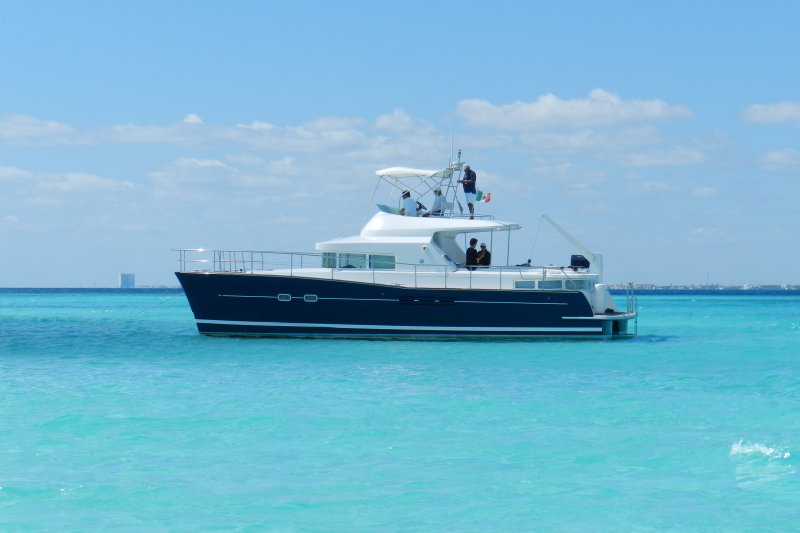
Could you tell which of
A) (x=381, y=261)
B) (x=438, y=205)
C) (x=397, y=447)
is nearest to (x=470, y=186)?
(x=438, y=205)

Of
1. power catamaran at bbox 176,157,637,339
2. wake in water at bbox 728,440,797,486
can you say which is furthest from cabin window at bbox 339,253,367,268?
wake in water at bbox 728,440,797,486

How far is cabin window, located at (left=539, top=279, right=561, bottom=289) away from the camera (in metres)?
25.4

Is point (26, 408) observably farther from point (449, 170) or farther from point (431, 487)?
point (449, 170)

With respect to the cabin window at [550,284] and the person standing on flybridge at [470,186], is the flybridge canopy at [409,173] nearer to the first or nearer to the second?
the person standing on flybridge at [470,186]

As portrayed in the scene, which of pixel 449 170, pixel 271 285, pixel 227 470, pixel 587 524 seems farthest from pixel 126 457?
pixel 449 170

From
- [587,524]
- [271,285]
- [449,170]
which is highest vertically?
[449,170]

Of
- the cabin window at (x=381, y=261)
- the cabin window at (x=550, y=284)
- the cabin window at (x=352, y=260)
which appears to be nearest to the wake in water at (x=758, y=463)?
the cabin window at (x=550, y=284)

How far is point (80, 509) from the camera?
8.41 metres

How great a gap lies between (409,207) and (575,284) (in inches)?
216

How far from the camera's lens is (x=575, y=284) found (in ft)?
84.7

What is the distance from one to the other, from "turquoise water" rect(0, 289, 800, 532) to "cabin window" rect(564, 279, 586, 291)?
530 cm

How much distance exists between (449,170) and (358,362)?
29.0 ft

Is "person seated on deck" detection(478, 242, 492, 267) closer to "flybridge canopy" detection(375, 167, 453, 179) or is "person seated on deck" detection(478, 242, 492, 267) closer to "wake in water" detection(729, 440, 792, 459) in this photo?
"flybridge canopy" detection(375, 167, 453, 179)

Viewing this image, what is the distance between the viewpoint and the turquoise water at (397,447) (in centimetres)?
831
